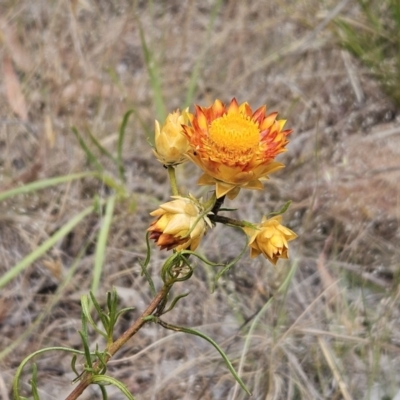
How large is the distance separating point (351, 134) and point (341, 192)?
305mm

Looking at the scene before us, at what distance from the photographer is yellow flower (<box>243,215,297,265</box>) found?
2.26 ft

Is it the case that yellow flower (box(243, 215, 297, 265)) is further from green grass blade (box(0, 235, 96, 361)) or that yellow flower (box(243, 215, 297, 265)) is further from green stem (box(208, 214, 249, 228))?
green grass blade (box(0, 235, 96, 361))

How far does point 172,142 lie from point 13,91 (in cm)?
135

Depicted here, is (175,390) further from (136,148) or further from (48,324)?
(136,148)

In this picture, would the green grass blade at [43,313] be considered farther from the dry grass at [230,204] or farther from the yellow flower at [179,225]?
the yellow flower at [179,225]

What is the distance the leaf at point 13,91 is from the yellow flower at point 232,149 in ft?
4.19

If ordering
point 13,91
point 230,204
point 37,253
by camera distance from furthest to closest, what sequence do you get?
point 13,91
point 230,204
point 37,253

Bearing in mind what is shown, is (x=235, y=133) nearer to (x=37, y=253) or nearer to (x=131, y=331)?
(x=131, y=331)

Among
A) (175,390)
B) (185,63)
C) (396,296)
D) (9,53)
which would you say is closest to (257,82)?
(185,63)

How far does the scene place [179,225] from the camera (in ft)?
2.16

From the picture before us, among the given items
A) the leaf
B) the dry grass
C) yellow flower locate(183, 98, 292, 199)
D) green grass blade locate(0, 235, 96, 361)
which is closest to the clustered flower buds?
yellow flower locate(183, 98, 292, 199)

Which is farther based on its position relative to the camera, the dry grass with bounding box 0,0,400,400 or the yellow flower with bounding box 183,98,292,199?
the dry grass with bounding box 0,0,400,400

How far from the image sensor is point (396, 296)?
1.25 m

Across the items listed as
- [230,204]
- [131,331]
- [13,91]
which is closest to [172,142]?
[131,331]
